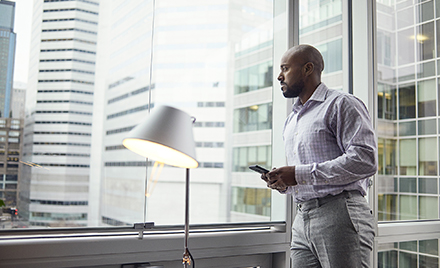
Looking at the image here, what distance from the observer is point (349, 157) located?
1502mm

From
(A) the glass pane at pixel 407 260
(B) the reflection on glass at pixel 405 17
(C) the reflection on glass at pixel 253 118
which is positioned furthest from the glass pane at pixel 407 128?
(C) the reflection on glass at pixel 253 118

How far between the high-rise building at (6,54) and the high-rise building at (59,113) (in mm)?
79

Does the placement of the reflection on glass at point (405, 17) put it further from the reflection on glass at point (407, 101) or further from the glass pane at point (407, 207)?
the glass pane at point (407, 207)

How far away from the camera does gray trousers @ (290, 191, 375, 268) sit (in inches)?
60.6

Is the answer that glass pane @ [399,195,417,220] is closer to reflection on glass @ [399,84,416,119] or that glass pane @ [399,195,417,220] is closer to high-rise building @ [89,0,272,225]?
reflection on glass @ [399,84,416,119]

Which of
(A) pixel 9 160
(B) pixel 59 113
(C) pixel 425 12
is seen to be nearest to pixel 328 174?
(B) pixel 59 113

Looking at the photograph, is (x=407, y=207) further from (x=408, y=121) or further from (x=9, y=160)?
(x=9, y=160)

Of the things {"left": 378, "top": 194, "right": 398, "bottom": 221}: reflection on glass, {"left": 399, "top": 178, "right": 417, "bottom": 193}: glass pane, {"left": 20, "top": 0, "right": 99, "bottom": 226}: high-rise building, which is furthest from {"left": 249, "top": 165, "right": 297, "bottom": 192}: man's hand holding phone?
{"left": 399, "top": 178, "right": 417, "bottom": 193}: glass pane

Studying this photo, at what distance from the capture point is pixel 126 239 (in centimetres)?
169

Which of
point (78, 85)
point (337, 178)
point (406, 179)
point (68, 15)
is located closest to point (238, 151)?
point (337, 178)

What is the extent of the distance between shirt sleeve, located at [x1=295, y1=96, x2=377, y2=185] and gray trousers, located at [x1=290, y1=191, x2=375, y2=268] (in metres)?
0.12

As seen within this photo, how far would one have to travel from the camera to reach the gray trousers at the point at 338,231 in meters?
1.54

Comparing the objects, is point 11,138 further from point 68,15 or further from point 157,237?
point 157,237

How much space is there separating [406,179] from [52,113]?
240 centimetres
